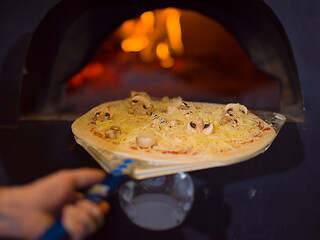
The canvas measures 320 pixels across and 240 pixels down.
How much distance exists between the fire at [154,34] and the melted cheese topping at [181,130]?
2177mm

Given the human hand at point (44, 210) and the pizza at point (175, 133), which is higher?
the human hand at point (44, 210)

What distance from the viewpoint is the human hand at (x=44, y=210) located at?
80 cm

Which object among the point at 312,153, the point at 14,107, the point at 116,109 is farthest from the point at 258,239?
the point at 14,107

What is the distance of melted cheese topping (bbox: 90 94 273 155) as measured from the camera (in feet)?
4.61

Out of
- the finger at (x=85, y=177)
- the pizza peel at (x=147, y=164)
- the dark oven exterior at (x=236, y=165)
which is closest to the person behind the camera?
the finger at (x=85, y=177)

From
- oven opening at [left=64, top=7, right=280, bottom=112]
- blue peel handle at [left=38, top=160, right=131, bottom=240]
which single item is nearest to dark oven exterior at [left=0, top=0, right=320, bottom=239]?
blue peel handle at [left=38, top=160, right=131, bottom=240]

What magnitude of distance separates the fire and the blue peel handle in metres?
2.96

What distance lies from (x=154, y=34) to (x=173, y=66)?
0.51 m

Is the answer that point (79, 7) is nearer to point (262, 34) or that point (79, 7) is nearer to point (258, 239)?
point (262, 34)

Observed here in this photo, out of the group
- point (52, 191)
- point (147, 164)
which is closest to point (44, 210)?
point (52, 191)

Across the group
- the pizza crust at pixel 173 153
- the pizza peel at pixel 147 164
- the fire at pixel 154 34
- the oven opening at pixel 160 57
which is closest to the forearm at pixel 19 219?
the pizza peel at pixel 147 164

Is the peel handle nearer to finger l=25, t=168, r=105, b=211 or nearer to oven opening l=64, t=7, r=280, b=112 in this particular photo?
finger l=25, t=168, r=105, b=211

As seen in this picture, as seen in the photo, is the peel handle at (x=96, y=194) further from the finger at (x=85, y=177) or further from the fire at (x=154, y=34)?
the fire at (x=154, y=34)

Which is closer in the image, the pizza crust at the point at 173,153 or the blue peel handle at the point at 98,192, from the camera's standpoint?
the blue peel handle at the point at 98,192
